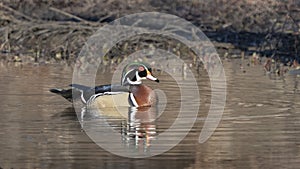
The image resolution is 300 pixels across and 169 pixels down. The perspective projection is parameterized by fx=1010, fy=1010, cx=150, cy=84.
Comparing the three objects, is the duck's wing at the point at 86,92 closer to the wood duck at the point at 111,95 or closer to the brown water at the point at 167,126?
the wood duck at the point at 111,95

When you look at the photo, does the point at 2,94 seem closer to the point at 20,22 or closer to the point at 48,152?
the point at 48,152

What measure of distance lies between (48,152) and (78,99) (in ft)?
13.7

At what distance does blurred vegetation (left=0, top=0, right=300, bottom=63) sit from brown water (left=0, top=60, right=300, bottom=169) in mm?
4021

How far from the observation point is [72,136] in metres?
10.8

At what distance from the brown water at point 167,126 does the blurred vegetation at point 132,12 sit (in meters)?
4.02

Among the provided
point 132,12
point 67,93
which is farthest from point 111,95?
point 132,12

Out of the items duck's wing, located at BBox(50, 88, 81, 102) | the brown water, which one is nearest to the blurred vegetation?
the brown water

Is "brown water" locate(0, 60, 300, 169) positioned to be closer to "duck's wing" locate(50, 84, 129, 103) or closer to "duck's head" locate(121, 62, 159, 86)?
"duck's wing" locate(50, 84, 129, 103)

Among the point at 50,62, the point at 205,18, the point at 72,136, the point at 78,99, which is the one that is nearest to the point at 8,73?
the point at 50,62

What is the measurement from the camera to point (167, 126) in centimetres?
1162

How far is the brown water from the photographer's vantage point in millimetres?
9398

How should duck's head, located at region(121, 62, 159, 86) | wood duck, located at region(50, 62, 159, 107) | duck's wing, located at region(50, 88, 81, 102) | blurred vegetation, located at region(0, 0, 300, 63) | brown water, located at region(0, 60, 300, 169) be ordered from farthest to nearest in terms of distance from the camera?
blurred vegetation, located at region(0, 0, 300, 63) < duck's head, located at region(121, 62, 159, 86) < duck's wing, located at region(50, 88, 81, 102) < wood duck, located at region(50, 62, 159, 107) < brown water, located at region(0, 60, 300, 169)

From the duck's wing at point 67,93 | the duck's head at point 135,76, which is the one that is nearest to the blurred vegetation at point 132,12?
the duck's head at point 135,76

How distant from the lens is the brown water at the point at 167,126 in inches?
370
